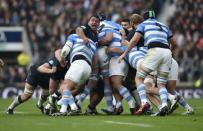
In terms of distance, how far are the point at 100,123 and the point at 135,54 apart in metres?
3.24

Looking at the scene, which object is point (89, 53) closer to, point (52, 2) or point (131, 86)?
point (131, 86)

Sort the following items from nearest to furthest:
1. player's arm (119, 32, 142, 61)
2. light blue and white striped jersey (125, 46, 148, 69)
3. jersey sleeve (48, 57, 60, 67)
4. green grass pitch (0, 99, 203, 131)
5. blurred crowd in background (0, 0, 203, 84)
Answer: green grass pitch (0, 99, 203, 131)
player's arm (119, 32, 142, 61)
light blue and white striped jersey (125, 46, 148, 69)
jersey sleeve (48, 57, 60, 67)
blurred crowd in background (0, 0, 203, 84)

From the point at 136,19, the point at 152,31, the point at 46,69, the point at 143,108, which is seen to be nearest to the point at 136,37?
the point at 152,31

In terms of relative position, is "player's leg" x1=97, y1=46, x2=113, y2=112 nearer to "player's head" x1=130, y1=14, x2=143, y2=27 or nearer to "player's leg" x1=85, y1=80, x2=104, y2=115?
"player's leg" x1=85, y1=80, x2=104, y2=115

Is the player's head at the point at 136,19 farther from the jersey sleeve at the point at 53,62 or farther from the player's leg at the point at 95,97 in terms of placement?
the jersey sleeve at the point at 53,62

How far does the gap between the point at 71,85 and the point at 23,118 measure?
4.04 feet

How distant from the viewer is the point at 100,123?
651 inches

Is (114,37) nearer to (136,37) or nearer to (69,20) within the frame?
(136,37)

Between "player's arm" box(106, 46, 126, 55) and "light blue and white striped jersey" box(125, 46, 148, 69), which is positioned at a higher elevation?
"player's arm" box(106, 46, 126, 55)

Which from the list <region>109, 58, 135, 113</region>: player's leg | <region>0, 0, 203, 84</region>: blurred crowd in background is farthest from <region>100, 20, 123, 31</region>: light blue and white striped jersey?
<region>0, 0, 203, 84</region>: blurred crowd in background

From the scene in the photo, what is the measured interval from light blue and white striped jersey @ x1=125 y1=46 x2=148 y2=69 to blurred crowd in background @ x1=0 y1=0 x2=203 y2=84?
43.7 ft

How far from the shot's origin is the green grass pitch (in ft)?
50.5

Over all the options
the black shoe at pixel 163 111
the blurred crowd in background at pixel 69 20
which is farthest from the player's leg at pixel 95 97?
the blurred crowd in background at pixel 69 20

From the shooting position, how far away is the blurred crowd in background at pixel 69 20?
3397cm
